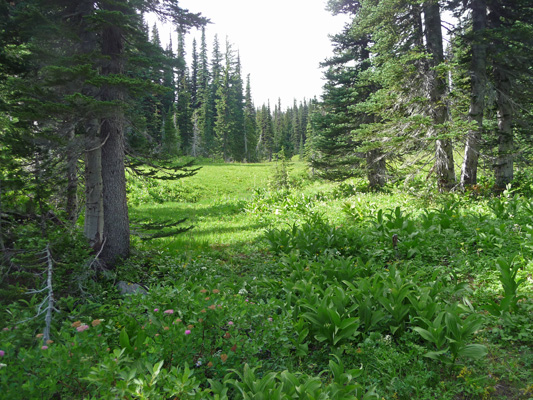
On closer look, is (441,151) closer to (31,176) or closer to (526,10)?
(526,10)

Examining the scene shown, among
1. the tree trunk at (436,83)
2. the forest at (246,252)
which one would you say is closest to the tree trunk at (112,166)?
the forest at (246,252)

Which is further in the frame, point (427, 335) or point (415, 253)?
point (415, 253)

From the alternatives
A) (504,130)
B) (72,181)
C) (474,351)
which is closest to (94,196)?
(72,181)

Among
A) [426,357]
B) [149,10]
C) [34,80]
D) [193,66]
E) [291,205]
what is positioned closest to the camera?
[426,357]

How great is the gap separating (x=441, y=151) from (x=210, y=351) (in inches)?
411

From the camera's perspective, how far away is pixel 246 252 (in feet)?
28.0

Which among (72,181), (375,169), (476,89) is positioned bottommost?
(72,181)

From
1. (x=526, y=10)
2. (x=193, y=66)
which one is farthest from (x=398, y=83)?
(x=193, y=66)

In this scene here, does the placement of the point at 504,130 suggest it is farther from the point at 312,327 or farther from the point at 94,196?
the point at 94,196

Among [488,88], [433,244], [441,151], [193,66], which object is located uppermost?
[193,66]

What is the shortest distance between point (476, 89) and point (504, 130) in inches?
80.8

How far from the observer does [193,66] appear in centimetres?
7075

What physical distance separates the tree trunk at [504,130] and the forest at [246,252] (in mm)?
50

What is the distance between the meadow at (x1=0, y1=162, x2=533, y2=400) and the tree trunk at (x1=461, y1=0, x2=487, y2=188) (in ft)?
11.9
